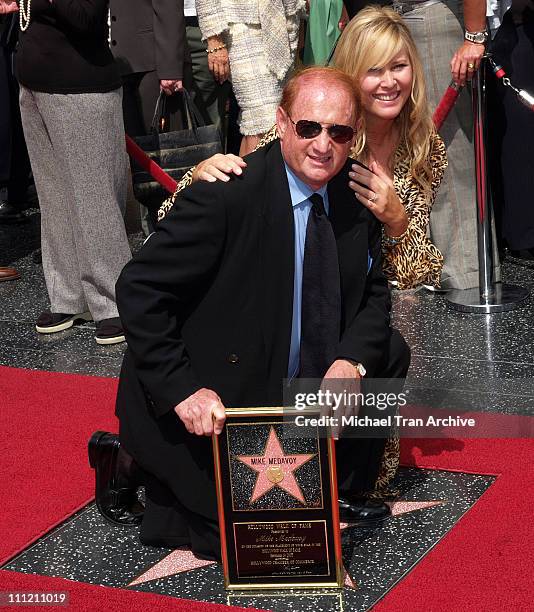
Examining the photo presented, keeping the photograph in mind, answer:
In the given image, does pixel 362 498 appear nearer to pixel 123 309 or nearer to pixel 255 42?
pixel 123 309

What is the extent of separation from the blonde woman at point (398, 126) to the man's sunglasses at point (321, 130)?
69 centimetres

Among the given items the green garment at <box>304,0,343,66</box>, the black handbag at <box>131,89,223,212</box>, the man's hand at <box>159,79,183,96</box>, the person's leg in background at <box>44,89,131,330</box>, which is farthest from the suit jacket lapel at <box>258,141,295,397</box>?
the green garment at <box>304,0,343,66</box>

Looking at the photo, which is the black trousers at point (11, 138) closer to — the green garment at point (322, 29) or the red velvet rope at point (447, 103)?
the green garment at point (322, 29)

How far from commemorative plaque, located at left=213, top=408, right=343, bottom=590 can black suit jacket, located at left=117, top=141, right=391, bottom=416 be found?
224 mm

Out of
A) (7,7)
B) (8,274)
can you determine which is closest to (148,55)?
(7,7)

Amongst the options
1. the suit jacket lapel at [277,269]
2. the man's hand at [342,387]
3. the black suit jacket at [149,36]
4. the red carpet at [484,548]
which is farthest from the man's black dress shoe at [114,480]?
the black suit jacket at [149,36]

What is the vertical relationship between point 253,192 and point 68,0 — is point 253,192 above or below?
below

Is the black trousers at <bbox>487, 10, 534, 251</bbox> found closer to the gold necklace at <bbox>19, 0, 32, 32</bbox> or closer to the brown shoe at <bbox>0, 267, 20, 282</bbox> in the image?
the gold necklace at <bbox>19, 0, 32, 32</bbox>

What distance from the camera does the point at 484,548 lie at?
3.26 m

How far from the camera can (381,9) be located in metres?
4.41

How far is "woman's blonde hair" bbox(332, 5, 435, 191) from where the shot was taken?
419 cm

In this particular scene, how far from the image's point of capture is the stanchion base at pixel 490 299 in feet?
17.3

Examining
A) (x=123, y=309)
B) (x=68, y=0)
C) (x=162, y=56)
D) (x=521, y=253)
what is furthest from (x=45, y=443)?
(x=521, y=253)

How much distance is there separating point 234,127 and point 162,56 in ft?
4.88
